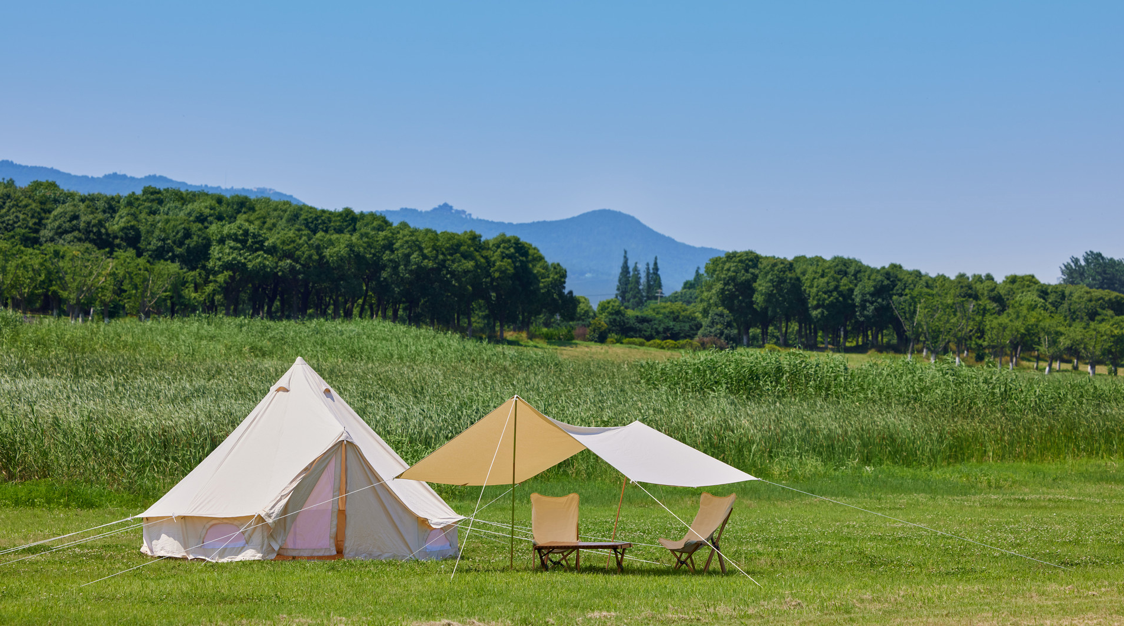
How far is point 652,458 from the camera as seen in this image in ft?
32.6

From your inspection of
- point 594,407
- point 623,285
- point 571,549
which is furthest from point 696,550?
point 623,285

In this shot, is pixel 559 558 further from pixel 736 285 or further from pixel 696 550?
pixel 736 285

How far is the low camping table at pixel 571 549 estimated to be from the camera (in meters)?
9.06

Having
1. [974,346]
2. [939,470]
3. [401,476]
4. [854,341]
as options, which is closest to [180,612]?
[401,476]

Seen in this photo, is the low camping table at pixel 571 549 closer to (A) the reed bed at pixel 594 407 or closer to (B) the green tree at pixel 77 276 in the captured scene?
(A) the reed bed at pixel 594 407

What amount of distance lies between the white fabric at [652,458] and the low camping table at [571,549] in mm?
816

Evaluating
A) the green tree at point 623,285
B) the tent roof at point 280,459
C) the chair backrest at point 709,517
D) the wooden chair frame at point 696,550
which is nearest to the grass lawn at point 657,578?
the wooden chair frame at point 696,550

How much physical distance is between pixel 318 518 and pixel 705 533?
4753 millimetres

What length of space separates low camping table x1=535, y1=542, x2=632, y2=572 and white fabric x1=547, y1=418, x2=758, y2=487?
816 mm

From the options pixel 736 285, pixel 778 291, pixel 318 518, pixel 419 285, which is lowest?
pixel 318 518

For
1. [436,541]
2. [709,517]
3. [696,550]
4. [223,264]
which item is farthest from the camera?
[223,264]

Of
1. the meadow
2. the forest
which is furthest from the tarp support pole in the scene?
the forest

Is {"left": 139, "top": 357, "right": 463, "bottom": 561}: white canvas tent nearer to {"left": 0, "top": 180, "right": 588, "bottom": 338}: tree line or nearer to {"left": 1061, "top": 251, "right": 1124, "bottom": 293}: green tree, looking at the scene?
{"left": 0, "top": 180, "right": 588, "bottom": 338}: tree line

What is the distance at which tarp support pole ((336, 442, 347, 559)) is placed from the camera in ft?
33.3
